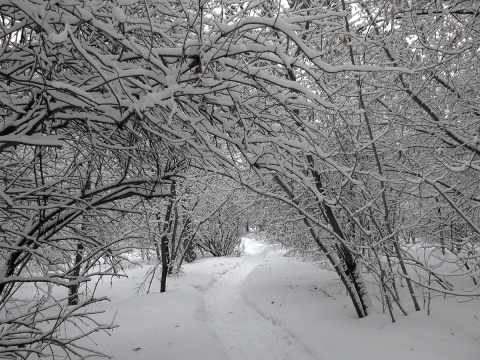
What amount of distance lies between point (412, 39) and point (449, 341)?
4572 millimetres

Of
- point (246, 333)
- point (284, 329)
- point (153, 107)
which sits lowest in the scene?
point (246, 333)

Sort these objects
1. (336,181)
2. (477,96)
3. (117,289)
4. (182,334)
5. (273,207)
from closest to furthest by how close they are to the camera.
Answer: (477,96)
(182,334)
(336,181)
(273,207)
(117,289)

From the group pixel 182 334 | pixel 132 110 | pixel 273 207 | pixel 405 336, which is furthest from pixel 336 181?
pixel 132 110

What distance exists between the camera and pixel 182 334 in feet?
19.5

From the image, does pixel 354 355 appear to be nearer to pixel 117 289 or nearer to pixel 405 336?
pixel 405 336

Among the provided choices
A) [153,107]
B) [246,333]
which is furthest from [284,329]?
[153,107]

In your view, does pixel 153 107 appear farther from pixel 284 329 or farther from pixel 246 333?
pixel 246 333

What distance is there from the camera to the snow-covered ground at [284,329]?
4.38 metres

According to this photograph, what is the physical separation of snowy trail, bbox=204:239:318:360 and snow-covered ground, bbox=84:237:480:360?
0.7 inches

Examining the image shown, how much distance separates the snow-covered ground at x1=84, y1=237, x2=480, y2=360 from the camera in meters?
4.38

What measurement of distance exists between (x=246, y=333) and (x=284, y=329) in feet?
→ 3.18

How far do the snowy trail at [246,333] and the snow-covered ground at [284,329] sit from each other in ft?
0.06

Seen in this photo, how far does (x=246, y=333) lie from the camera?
716cm

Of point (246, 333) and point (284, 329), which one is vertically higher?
point (284, 329)
